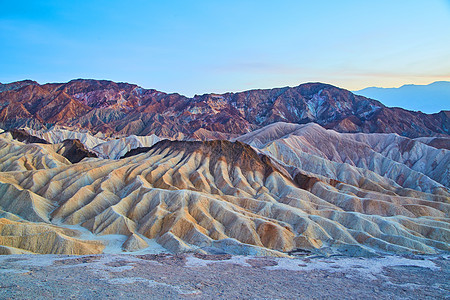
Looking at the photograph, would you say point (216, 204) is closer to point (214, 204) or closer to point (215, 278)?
point (214, 204)

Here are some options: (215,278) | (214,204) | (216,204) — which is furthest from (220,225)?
(215,278)

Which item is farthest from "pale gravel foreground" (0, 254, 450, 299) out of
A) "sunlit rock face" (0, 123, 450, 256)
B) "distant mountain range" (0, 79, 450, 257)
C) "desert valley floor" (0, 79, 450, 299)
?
"sunlit rock face" (0, 123, 450, 256)

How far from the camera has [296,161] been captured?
358 ft

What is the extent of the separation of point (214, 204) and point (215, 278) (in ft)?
96.1

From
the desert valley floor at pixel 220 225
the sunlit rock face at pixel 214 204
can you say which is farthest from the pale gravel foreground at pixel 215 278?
the sunlit rock face at pixel 214 204

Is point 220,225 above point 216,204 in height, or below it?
below

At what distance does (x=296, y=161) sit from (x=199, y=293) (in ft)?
282

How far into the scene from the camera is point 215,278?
31.1 meters

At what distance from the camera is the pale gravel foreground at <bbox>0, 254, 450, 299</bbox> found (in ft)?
84.9

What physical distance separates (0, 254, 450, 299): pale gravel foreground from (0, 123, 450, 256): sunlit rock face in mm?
8836

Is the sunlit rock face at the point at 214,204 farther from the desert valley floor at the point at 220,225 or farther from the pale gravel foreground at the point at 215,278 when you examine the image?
the pale gravel foreground at the point at 215,278

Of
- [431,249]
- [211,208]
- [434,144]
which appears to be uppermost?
Result: [434,144]

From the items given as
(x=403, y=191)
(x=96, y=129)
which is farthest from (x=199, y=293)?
(x=96, y=129)

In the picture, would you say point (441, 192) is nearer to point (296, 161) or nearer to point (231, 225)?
point (296, 161)
